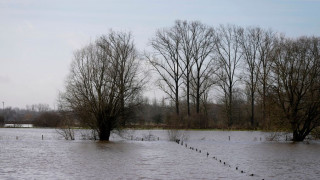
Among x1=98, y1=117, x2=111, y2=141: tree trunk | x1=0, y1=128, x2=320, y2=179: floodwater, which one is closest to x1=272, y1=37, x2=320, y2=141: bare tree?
x1=0, y1=128, x2=320, y2=179: floodwater

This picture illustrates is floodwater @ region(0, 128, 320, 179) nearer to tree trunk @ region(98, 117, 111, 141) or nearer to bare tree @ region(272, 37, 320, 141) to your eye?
bare tree @ region(272, 37, 320, 141)

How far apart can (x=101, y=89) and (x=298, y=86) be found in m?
18.4

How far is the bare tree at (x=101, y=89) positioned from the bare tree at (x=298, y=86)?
44.1ft

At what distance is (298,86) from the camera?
41.6 metres

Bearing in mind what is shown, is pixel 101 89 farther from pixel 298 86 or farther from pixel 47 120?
pixel 47 120

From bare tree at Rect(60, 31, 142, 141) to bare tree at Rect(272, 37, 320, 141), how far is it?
530 inches

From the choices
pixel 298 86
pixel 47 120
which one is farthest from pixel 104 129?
pixel 47 120

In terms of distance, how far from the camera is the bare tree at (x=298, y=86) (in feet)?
133

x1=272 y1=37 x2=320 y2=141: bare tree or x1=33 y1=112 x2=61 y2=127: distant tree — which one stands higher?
x1=272 y1=37 x2=320 y2=141: bare tree

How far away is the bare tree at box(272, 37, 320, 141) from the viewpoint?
40.6 meters

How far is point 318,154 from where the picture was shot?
29547mm

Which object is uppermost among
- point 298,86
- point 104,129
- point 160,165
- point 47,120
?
point 298,86

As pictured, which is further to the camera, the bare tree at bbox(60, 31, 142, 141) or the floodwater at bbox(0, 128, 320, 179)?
the bare tree at bbox(60, 31, 142, 141)

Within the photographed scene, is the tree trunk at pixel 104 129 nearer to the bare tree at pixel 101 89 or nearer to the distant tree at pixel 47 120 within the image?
the bare tree at pixel 101 89
